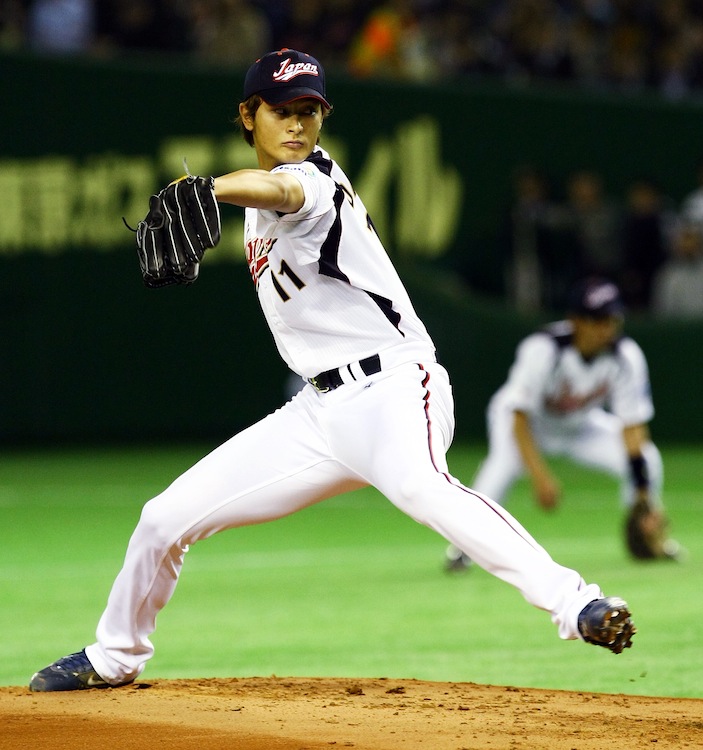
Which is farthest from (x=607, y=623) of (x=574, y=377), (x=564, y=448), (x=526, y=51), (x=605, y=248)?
(x=526, y=51)

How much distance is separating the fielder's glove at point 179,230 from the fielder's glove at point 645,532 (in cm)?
568

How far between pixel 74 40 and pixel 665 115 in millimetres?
7396

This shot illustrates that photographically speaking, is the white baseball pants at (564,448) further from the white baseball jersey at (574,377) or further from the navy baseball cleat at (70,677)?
the navy baseball cleat at (70,677)

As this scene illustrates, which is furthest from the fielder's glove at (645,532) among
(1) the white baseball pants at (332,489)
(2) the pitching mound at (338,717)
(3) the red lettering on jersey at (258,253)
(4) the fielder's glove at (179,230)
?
(4) the fielder's glove at (179,230)

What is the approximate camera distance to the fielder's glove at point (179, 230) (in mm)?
4344

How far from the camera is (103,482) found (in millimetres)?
14617

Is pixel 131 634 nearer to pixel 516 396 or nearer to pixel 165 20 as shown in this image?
pixel 516 396

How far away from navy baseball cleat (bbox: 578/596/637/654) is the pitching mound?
336mm

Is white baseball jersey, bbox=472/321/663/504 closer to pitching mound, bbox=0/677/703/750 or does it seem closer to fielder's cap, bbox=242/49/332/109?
pitching mound, bbox=0/677/703/750

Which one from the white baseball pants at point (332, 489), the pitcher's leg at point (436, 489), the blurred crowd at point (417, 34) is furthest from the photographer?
the blurred crowd at point (417, 34)

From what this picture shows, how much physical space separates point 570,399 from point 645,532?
1.00 metres

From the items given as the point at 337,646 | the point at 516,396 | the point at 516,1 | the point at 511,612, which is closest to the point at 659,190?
the point at 516,1

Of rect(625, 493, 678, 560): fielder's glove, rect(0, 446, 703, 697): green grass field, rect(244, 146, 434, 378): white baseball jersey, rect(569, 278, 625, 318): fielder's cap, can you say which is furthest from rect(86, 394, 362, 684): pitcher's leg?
rect(625, 493, 678, 560): fielder's glove

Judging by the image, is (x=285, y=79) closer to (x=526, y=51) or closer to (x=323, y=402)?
(x=323, y=402)
